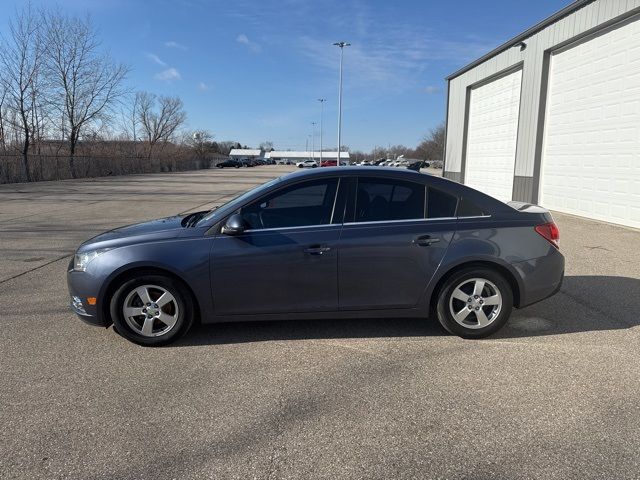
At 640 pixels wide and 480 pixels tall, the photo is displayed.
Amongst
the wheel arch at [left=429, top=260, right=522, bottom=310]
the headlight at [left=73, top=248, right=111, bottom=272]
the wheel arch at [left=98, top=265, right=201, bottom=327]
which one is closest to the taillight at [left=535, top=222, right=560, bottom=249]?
the wheel arch at [left=429, top=260, right=522, bottom=310]

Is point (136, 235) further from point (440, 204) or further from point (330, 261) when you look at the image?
point (440, 204)

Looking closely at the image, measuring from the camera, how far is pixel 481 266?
4.29 metres

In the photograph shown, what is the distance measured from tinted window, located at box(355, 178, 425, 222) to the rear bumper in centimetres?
109

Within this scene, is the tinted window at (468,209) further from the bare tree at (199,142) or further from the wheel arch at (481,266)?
the bare tree at (199,142)

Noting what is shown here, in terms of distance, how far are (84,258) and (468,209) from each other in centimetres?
358

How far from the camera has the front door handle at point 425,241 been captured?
13.8 feet

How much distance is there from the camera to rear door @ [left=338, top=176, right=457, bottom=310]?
13.6 ft

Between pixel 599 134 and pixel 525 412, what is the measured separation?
39.9 feet

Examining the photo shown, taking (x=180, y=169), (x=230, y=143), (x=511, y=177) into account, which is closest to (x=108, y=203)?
(x=511, y=177)

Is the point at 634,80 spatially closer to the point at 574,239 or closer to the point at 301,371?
the point at 574,239

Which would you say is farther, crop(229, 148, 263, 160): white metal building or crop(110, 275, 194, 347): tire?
crop(229, 148, 263, 160): white metal building

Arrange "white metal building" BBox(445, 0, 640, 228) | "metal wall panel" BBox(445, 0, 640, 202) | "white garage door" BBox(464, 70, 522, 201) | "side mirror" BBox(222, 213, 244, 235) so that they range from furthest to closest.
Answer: "white garage door" BBox(464, 70, 522, 201) < "metal wall panel" BBox(445, 0, 640, 202) < "white metal building" BBox(445, 0, 640, 228) < "side mirror" BBox(222, 213, 244, 235)

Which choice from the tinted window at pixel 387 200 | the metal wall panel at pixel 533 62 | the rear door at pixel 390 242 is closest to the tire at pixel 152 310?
the rear door at pixel 390 242

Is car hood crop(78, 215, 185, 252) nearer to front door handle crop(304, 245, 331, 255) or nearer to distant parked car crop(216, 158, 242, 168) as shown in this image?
front door handle crop(304, 245, 331, 255)
